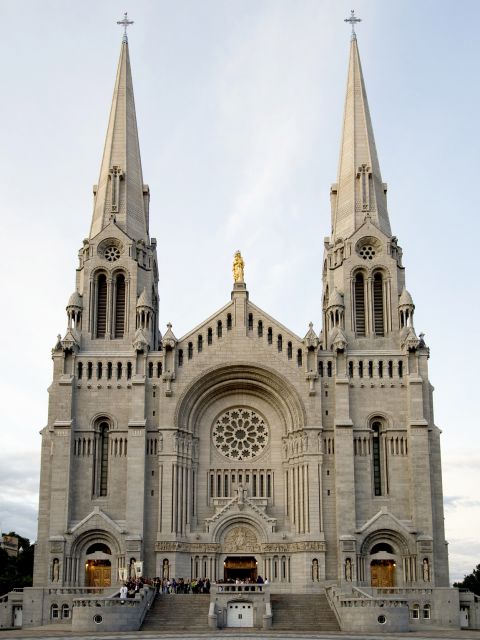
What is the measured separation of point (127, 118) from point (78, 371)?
19.4 m

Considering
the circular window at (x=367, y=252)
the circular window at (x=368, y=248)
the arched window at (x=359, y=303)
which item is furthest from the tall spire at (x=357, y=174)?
the arched window at (x=359, y=303)

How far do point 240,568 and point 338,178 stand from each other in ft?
91.2

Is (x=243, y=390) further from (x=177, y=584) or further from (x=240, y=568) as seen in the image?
(x=177, y=584)

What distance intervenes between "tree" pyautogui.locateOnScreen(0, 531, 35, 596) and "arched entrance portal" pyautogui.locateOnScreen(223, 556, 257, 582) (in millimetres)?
24720

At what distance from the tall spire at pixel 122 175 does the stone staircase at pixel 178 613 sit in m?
24.7

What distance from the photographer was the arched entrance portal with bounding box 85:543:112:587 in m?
53.0

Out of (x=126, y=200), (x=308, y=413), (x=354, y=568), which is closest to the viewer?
(x=354, y=568)

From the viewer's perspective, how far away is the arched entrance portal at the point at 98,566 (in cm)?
5303

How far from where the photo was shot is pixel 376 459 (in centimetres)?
5569

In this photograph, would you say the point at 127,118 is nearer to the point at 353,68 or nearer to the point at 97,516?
the point at 353,68

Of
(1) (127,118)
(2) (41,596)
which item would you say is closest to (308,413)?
(2) (41,596)

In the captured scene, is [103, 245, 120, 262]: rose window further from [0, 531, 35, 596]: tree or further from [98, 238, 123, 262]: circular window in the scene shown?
[0, 531, 35, 596]: tree

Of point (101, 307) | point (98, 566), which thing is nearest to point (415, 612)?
point (98, 566)

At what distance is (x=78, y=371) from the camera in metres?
56.7
